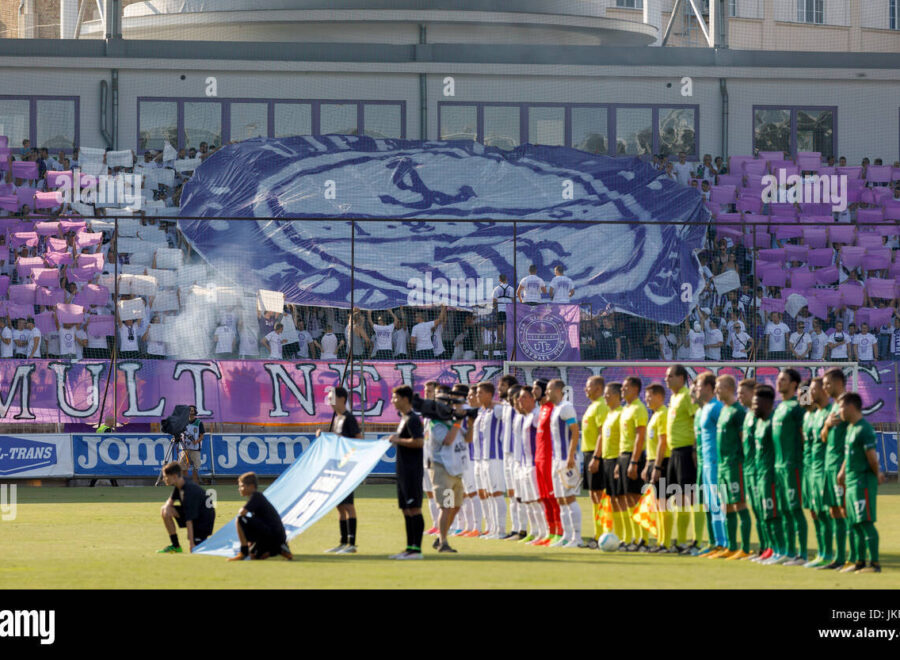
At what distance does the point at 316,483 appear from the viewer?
56.1 feet

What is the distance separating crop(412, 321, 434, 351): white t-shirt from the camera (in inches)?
1181

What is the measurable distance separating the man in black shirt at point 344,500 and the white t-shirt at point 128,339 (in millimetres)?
13292

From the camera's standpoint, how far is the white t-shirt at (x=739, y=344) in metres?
31.0

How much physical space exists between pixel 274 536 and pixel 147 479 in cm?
1331

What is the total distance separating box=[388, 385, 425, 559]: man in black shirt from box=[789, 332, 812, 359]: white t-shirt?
17297 mm

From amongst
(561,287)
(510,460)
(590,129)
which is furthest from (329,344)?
(590,129)

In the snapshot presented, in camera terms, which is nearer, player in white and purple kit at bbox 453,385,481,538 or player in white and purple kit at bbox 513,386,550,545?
player in white and purple kit at bbox 513,386,550,545

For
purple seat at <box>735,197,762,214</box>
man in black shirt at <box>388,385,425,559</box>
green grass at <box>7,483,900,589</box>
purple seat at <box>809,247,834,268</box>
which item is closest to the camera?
green grass at <box>7,483,900,589</box>

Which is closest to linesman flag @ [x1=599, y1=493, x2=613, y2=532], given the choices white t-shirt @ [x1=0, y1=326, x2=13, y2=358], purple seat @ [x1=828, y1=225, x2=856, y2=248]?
white t-shirt @ [x1=0, y1=326, x2=13, y2=358]

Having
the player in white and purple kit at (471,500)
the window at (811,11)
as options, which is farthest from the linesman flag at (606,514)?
the window at (811,11)

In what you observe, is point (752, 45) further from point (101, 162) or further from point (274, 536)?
point (274, 536)

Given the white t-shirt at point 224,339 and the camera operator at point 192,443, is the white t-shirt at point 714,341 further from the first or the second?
the camera operator at point 192,443

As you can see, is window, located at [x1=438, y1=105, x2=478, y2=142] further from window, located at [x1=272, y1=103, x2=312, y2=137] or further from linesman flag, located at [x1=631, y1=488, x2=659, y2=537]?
linesman flag, located at [x1=631, y1=488, x2=659, y2=537]
